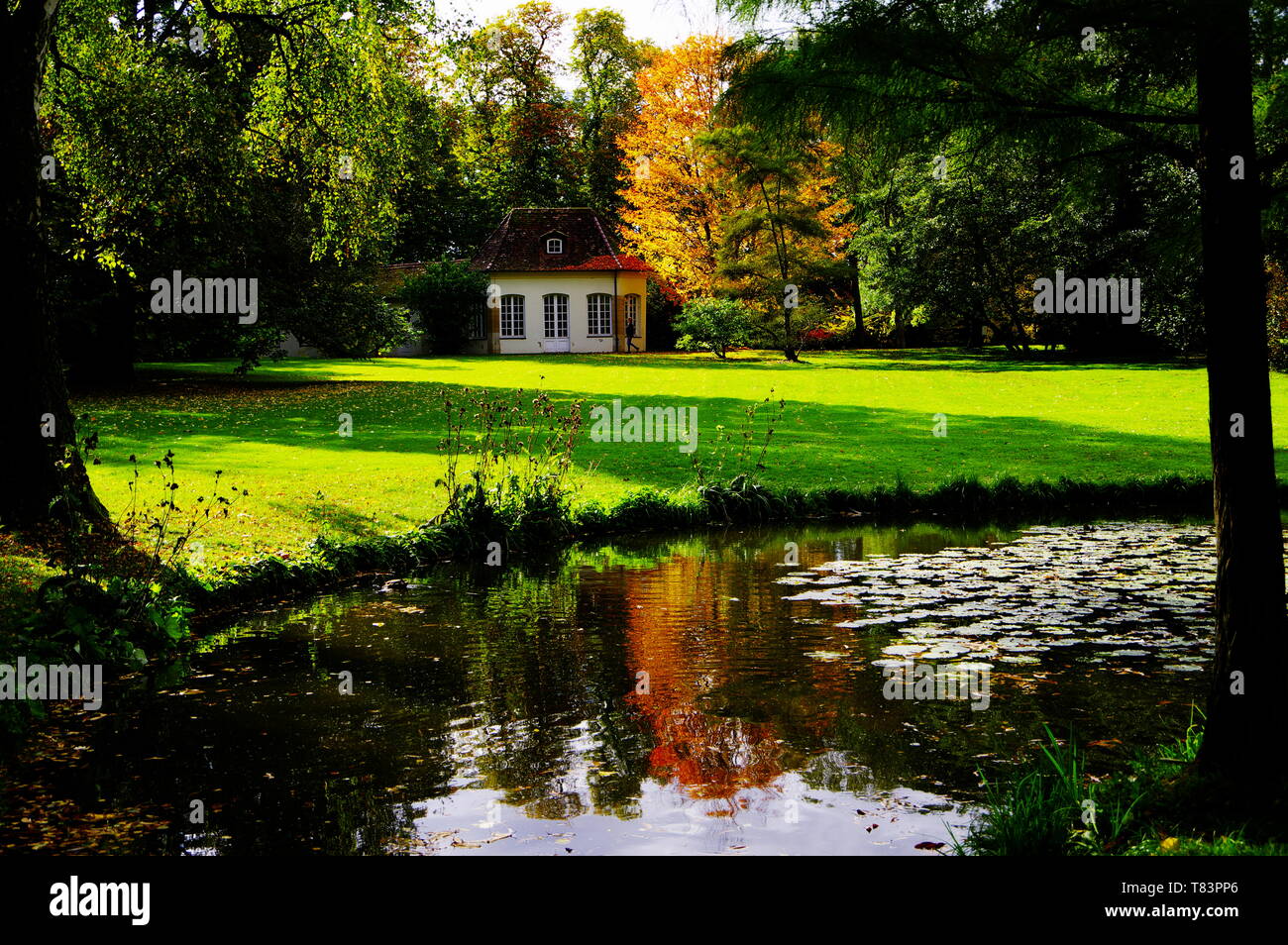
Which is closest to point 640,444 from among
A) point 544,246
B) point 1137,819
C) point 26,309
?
point 26,309

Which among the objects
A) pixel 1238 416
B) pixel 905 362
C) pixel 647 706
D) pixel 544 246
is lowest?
pixel 647 706

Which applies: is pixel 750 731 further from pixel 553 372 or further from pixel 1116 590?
pixel 553 372

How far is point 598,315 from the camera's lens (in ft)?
152

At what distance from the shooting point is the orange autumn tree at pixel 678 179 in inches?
1636

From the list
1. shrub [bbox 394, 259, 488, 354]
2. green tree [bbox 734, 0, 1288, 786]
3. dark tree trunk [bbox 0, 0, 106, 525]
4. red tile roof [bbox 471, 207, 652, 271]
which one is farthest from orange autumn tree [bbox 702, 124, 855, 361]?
green tree [bbox 734, 0, 1288, 786]

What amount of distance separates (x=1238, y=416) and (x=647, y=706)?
12.4 feet

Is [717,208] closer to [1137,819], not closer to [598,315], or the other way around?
[598,315]

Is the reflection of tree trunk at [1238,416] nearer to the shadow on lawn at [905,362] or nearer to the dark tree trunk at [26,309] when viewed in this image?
the dark tree trunk at [26,309]

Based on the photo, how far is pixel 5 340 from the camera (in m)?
8.90

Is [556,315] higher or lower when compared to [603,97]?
lower

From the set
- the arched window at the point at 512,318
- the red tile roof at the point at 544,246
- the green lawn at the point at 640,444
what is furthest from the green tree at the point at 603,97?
the green lawn at the point at 640,444

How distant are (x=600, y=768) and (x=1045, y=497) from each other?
32.6 feet

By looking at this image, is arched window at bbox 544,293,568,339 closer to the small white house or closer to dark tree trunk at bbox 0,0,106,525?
the small white house

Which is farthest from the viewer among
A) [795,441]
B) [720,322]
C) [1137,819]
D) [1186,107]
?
[720,322]
